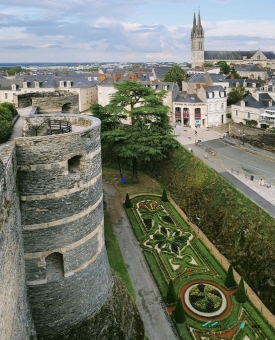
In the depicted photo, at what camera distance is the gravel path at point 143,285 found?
2064 centimetres

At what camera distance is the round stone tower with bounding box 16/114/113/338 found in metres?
14.1

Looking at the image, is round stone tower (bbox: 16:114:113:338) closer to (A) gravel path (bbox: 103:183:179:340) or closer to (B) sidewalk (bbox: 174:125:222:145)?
(A) gravel path (bbox: 103:183:179:340)

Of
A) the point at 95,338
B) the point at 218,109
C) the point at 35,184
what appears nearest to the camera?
the point at 35,184

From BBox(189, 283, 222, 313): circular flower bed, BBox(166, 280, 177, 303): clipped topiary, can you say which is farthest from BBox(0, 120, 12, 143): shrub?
BBox(189, 283, 222, 313): circular flower bed

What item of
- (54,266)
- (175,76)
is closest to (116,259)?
(54,266)

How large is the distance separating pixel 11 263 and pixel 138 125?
29579 millimetres

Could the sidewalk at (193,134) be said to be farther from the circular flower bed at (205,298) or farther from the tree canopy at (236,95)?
the circular flower bed at (205,298)

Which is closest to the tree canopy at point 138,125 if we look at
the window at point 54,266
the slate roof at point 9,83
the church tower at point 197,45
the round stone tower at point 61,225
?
the round stone tower at point 61,225

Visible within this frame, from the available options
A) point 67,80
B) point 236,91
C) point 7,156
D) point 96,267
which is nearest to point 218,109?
point 236,91

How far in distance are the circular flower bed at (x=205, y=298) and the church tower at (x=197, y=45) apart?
153250 millimetres

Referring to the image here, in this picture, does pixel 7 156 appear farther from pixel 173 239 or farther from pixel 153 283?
pixel 173 239

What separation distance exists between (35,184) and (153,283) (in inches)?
541

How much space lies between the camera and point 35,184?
46.3 ft

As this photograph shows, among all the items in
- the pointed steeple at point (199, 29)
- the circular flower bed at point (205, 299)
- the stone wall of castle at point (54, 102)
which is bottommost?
the circular flower bed at point (205, 299)
